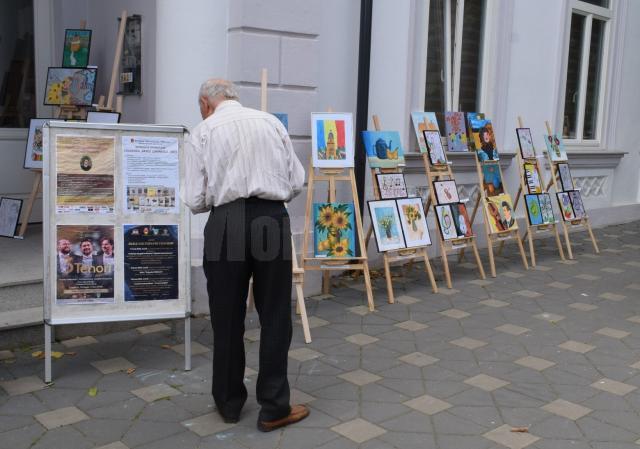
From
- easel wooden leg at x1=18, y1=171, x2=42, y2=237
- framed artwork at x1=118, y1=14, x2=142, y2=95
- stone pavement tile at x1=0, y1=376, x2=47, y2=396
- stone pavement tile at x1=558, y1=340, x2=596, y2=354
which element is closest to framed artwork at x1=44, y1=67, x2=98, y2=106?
framed artwork at x1=118, y1=14, x2=142, y2=95

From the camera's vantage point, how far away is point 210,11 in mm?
5305

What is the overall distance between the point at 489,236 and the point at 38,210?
4537mm

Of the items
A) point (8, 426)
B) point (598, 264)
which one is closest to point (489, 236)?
point (598, 264)

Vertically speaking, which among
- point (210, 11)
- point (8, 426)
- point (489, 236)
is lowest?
point (8, 426)

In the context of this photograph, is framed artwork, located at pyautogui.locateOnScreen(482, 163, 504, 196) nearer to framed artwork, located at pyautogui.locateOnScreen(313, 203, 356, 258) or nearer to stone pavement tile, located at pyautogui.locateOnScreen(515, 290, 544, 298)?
stone pavement tile, located at pyautogui.locateOnScreen(515, 290, 544, 298)

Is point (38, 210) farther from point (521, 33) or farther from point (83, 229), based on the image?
point (521, 33)

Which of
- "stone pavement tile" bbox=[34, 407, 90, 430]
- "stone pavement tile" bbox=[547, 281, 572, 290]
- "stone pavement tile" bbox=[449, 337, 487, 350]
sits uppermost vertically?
"stone pavement tile" bbox=[547, 281, 572, 290]

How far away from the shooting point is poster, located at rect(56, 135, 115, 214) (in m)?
4.00

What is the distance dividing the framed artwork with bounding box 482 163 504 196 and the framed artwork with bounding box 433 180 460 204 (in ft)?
1.98

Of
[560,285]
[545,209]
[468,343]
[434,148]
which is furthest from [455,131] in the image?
[468,343]

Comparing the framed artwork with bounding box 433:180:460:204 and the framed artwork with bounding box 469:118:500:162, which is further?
the framed artwork with bounding box 469:118:500:162

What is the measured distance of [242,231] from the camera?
3375mm

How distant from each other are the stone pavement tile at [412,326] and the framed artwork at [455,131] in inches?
114

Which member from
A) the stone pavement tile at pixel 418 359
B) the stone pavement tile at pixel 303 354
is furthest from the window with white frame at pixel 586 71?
the stone pavement tile at pixel 303 354
